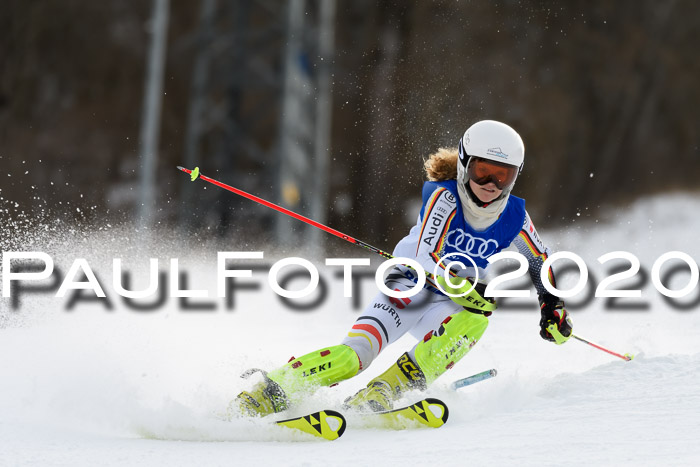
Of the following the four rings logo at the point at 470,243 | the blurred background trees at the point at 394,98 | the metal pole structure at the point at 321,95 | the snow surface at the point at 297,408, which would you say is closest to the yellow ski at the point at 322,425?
the snow surface at the point at 297,408

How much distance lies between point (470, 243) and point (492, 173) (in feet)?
1.26

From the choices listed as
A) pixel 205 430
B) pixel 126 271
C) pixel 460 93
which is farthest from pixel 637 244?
pixel 205 430

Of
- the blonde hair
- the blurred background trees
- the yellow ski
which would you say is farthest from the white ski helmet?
the blurred background trees

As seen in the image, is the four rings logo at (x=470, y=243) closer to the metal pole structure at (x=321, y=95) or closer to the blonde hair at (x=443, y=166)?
the blonde hair at (x=443, y=166)

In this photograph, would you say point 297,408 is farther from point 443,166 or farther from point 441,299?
point 443,166

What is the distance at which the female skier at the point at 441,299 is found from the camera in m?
4.33

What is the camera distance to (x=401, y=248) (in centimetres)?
492

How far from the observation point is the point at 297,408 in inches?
168

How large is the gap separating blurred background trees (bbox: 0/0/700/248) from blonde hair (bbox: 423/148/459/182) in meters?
13.0

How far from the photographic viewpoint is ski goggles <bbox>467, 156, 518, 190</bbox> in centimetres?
459

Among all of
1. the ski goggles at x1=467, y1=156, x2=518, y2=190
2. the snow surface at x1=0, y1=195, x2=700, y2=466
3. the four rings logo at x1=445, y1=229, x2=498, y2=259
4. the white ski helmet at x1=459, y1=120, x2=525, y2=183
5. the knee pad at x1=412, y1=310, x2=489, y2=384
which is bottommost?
the snow surface at x1=0, y1=195, x2=700, y2=466

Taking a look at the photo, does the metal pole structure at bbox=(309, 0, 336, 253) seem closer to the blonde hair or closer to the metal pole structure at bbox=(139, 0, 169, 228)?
the metal pole structure at bbox=(139, 0, 169, 228)

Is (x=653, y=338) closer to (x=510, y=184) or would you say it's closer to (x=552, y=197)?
(x=510, y=184)

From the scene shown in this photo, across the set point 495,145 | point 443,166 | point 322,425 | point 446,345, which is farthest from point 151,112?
point 322,425
